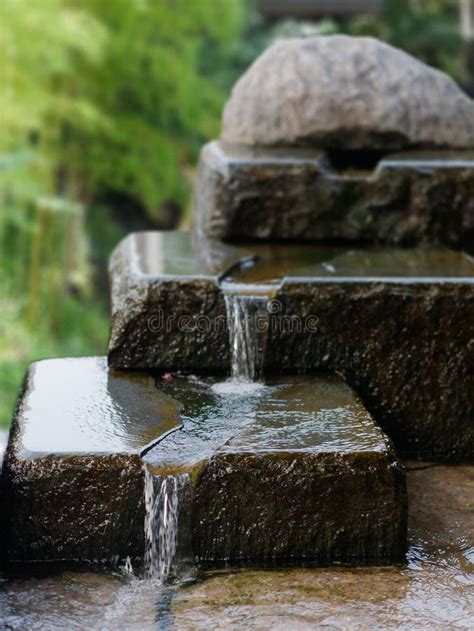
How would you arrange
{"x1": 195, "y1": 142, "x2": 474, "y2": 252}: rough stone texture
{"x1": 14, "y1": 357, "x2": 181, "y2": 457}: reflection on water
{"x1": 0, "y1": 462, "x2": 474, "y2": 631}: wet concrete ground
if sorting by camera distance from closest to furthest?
{"x1": 0, "y1": 462, "x2": 474, "y2": 631}: wet concrete ground
{"x1": 14, "y1": 357, "x2": 181, "y2": 457}: reflection on water
{"x1": 195, "y1": 142, "x2": 474, "y2": 252}: rough stone texture

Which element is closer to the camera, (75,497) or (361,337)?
(75,497)

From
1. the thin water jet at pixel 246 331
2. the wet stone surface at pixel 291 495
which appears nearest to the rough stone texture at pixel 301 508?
the wet stone surface at pixel 291 495

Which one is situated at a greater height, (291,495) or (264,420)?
(264,420)

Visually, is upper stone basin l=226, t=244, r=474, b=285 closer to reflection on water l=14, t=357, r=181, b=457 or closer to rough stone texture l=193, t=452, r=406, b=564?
reflection on water l=14, t=357, r=181, b=457

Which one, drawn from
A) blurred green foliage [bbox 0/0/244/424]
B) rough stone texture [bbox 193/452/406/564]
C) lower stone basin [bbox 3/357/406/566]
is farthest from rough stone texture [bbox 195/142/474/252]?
blurred green foliage [bbox 0/0/244/424]

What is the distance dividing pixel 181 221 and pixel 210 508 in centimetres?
1654

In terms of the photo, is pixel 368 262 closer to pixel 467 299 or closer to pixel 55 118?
pixel 467 299

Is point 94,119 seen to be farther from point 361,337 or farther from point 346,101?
point 361,337

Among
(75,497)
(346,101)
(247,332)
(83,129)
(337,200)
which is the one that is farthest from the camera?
(83,129)

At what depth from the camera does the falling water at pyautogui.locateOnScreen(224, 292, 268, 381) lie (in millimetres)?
4254

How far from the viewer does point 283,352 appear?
14.2ft

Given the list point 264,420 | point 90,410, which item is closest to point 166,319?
point 90,410

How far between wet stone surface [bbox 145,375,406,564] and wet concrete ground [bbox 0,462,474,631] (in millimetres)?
101

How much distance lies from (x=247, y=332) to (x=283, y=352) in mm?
184
